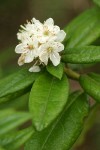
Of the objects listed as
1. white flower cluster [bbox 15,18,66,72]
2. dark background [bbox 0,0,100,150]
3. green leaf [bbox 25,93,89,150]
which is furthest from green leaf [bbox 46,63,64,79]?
dark background [bbox 0,0,100,150]

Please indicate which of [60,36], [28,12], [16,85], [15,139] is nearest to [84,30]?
[60,36]

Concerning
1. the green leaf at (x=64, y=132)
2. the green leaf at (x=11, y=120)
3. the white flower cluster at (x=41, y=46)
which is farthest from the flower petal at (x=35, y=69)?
the green leaf at (x=11, y=120)

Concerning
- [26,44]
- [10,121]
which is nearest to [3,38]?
[10,121]

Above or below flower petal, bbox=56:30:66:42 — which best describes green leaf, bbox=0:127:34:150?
below

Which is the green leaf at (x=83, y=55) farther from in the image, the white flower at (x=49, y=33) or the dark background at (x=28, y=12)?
the dark background at (x=28, y=12)

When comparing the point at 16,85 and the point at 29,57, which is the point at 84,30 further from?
the point at 16,85

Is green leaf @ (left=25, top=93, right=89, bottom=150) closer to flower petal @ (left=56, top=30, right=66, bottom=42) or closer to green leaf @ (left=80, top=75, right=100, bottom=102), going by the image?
green leaf @ (left=80, top=75, right=100, bottom=102)
